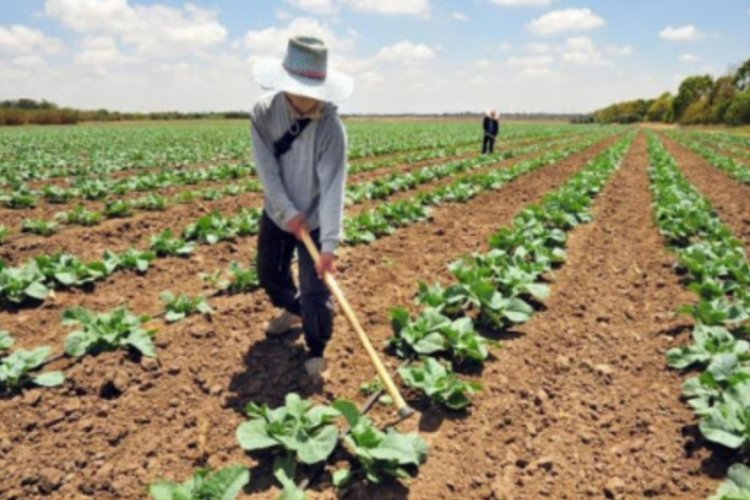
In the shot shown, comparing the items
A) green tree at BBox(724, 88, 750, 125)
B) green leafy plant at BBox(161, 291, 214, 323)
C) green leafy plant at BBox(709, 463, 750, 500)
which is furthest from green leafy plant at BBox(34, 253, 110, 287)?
green tree at BBox(724, 88, 750, 125)

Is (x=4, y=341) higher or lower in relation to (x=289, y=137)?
lower

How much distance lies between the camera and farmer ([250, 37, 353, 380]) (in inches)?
142

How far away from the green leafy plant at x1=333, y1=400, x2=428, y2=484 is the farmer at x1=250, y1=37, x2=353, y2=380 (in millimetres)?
1035

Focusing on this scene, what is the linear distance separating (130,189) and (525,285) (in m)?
9.62

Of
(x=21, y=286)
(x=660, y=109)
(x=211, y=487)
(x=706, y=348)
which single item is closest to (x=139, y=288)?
(x=21, y=286)

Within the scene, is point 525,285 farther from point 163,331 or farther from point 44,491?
point 44,491

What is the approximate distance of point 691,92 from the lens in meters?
96.8

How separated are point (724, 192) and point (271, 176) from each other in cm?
1377

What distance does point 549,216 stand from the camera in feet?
30.9

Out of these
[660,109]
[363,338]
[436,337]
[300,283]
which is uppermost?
[300,283]

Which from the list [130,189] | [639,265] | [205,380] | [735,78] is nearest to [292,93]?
[205,380]

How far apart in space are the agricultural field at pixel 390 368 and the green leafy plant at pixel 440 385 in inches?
0.5

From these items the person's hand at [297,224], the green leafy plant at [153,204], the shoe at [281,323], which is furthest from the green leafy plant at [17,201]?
the person's hand at [297,224]

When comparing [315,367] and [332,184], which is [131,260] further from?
[332,184]
